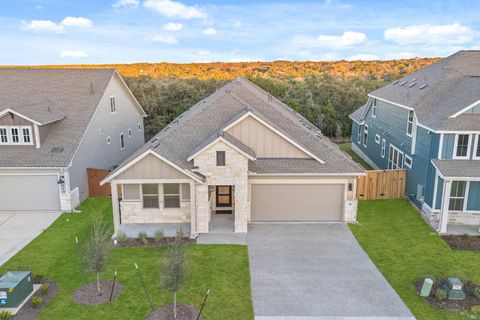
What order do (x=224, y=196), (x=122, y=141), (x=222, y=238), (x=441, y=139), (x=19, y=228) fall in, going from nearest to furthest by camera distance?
(x=222, y=238)
(x=441, y=139)
(x=19, y=228)
(x=224, y=196)
(x=122, y=141)

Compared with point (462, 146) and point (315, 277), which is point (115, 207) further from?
point (462, 146)

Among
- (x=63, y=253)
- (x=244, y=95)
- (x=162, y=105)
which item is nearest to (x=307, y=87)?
(x=162, y=105)

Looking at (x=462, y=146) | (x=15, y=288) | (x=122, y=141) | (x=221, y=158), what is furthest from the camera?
(x=122, y=141)

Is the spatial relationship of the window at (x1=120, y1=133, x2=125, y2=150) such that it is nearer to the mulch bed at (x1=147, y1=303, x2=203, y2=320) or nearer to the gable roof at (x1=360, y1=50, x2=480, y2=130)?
the gable roof at (x1=360, y1=50, x2=480, y2=130)

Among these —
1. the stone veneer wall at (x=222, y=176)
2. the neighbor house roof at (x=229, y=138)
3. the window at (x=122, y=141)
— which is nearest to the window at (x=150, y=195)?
the neighbor house roof at (x=229, y=138)

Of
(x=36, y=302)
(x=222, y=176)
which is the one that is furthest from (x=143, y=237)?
(x=36, y=302)

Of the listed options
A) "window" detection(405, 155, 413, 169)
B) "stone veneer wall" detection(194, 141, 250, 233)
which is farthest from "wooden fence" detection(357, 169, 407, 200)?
"stone veneer wall" detection(194, 141, 250, 233)

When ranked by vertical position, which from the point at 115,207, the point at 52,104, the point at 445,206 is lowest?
the point at 115,207

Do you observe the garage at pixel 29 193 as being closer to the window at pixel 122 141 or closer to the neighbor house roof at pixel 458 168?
the window at pixel 122 141
